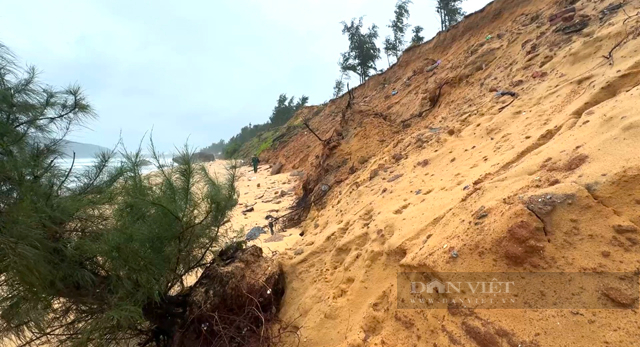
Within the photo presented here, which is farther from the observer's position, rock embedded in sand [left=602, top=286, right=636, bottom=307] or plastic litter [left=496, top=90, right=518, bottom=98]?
plastic litter [left=496, top=90, right=518, bottom=98]

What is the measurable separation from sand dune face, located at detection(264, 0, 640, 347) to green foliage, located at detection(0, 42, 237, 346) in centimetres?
121

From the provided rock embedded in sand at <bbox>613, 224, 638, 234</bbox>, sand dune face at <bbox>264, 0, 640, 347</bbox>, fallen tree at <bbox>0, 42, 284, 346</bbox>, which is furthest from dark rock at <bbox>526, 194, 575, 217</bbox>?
fallen tree at <bbox>0, 42, 284, 346</bbox>

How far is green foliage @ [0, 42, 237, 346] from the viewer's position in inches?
95.7

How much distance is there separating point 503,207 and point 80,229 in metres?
3.06

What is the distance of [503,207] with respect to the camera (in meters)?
2.39

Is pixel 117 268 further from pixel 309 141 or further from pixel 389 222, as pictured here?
pixel 309 141

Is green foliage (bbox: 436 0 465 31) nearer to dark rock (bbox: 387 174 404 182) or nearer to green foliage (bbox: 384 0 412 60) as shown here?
green foliage (bbox: 384 0 412 60)

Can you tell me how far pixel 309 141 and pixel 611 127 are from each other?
1312 centimetres

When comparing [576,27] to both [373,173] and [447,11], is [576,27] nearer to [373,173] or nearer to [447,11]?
[373,173]

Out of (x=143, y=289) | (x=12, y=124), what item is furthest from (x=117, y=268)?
(x=12, y=124)

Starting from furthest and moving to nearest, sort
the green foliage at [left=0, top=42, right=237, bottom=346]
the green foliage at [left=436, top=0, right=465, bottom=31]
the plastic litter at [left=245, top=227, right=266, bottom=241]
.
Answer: the green foliage at [left=436, top=0, right=465, bottom=31] < the plastic litter at [left=245, top=227, right=266, bottom=241] < the green foliage at [left=0, top=42, right=237, bottom=346]

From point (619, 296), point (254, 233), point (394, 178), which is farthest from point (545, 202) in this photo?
point (254, 233)

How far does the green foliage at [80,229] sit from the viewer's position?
7.98 feet

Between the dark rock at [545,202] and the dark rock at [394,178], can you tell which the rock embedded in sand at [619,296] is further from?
the dark rock at [394,178]
